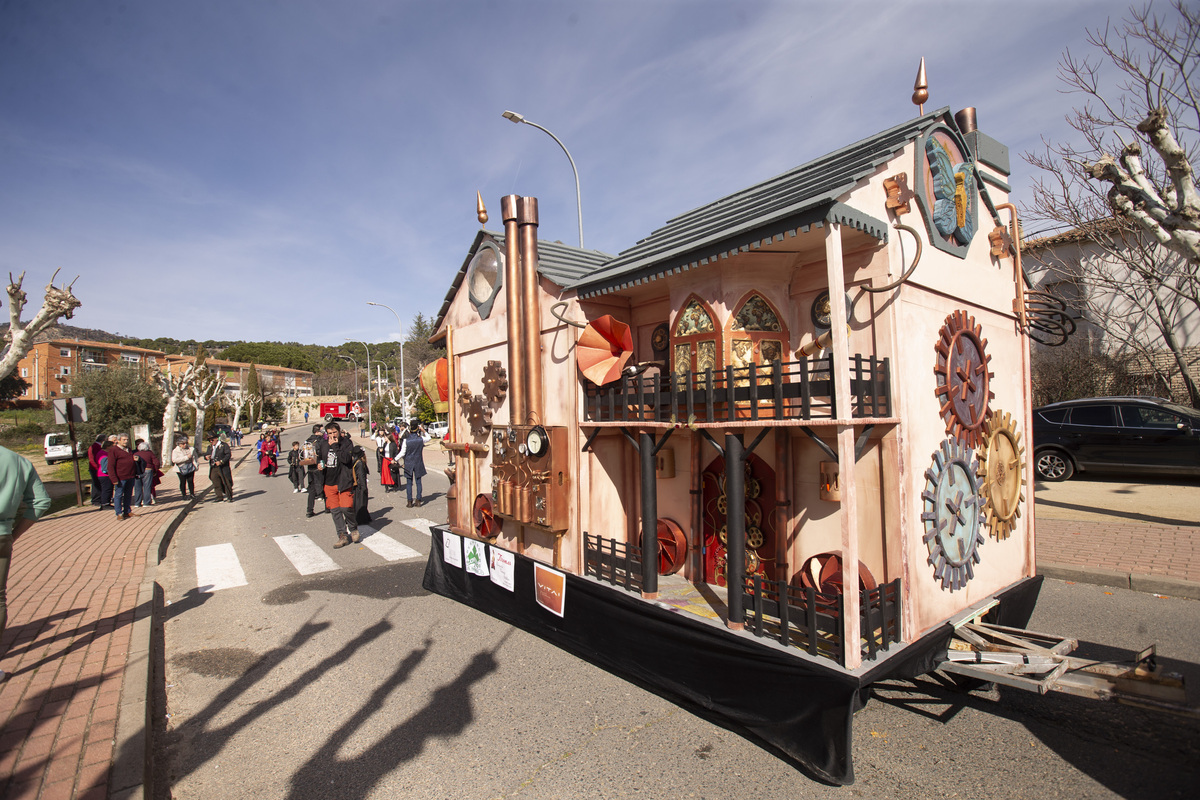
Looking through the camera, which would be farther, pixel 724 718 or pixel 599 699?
pixel 599 699

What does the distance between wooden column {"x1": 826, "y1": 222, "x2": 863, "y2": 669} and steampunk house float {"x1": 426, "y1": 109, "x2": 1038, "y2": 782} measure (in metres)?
0.01

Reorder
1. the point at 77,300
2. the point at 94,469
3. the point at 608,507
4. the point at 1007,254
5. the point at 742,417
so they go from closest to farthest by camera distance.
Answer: the point at 742,417 < the point at 1007,254 < the point at 608,507 < the point at 77,300 < the point at 94,469

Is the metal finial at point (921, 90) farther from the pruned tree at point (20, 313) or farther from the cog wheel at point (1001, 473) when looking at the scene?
the pruned tree at point (20, 313)

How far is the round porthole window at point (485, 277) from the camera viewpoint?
638cm

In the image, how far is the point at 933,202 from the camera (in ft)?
13.8

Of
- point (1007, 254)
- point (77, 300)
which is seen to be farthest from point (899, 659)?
point (77, 300)

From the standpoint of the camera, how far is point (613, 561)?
16.0ft

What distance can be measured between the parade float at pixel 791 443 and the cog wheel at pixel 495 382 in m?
0.04

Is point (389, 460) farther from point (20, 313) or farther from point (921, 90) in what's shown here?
point (921, 90)

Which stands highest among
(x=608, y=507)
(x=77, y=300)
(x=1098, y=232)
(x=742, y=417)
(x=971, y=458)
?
(x=1098, y=232)

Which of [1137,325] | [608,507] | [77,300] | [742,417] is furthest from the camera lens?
[1137,325]

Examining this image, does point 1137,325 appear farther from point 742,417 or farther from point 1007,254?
point 742,417

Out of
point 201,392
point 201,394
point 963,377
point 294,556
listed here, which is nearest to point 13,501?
point 294,556

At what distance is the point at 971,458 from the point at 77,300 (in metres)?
13.1
